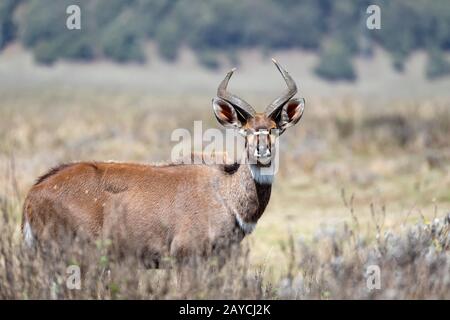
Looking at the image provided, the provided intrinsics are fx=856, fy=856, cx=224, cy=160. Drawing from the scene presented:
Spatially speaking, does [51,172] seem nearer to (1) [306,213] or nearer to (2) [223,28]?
(1) [306,213]

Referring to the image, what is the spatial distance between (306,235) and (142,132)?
19.1 metres

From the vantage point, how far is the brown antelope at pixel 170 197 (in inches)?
344

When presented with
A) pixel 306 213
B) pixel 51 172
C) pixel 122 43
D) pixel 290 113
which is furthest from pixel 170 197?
pixel 122 43

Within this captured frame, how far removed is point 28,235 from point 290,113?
3223 millimetres

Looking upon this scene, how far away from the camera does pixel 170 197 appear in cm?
918

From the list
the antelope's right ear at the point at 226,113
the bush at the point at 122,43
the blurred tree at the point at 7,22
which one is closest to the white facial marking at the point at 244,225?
the antelope's right ear at the point at 226,113

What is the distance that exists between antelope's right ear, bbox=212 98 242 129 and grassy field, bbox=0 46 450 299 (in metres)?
1.46

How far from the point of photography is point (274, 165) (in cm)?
935

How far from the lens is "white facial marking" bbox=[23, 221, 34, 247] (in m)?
8.57

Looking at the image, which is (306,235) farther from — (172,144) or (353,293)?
(172,144)

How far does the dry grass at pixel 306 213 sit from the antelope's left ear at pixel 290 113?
3.67ft
